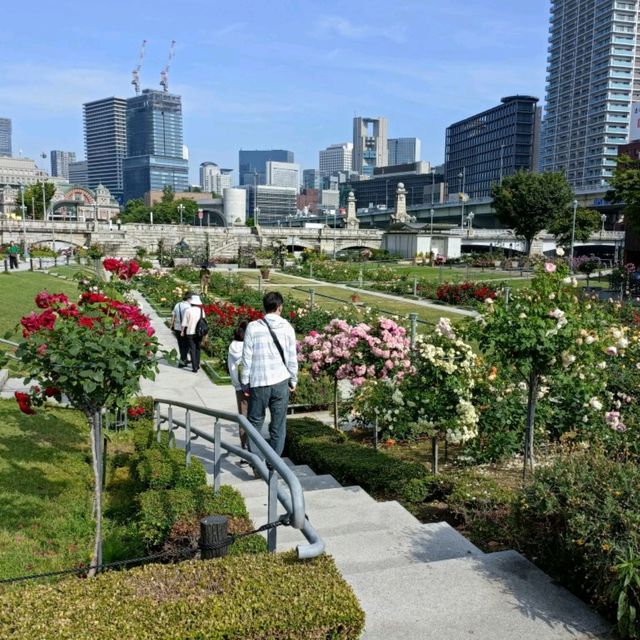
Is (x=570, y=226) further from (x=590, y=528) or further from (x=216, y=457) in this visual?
(x=590, y=528)

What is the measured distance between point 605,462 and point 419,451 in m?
4.28

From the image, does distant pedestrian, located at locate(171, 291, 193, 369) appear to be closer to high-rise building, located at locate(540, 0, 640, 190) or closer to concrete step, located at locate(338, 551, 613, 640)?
concrete step, located at locate(338, 551, 613, 640)

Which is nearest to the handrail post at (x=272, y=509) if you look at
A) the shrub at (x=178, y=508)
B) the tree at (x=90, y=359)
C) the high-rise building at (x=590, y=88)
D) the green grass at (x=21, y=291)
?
the shrub at (x=178, y=508)

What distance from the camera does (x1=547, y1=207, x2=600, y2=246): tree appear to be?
64.5 metres

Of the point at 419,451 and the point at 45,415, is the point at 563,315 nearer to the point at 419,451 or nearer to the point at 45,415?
the point at 419,451

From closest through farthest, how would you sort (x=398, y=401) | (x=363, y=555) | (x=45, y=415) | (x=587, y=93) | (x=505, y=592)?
(x=505, y=592), (x=363, y=555), (x=398, y=401), (x=45, y=415), (x=587, y=93)

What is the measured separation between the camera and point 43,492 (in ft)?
21.2

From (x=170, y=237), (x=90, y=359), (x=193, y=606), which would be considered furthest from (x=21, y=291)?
(x=170, y=237)

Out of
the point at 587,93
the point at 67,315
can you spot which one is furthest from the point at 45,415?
the point at 587,93

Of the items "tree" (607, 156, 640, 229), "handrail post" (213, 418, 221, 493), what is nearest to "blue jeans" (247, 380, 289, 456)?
"handrail post" (213, 418, 221, 493)

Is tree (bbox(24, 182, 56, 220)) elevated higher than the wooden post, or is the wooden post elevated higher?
tree (bbox(24, 182, 56, 220))

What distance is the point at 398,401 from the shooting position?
6641 mm

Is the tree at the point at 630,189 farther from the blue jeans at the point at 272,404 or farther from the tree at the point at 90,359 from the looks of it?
the tree at the point at 90,359

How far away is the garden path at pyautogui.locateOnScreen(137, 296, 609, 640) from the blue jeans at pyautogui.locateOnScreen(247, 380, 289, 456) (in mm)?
846
